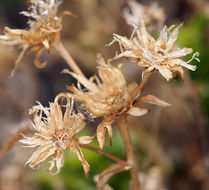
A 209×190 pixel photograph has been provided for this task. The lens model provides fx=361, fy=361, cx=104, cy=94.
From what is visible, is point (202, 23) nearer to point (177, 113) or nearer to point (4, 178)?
point (177, 113)

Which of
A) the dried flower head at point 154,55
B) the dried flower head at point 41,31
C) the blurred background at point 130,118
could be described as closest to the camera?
the dried flower head at point 154,55

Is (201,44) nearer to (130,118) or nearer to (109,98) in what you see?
(130,118)

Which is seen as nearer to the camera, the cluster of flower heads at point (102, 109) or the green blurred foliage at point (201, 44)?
the cluster of flower heads at point (102, 109)

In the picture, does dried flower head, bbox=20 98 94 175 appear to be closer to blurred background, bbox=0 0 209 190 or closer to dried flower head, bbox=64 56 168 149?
dried flower head, bbox=64 56 168 149

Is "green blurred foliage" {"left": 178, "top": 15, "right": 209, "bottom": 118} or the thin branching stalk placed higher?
the thin branching stalk

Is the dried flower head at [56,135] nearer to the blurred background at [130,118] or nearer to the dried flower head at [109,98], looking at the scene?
the dried flower head at [109,98]

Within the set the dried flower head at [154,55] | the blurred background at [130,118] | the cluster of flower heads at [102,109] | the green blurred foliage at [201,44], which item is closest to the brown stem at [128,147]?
the cluster of flower heads at [102,109]

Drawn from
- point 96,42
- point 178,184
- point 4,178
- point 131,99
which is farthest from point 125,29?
point 131,99

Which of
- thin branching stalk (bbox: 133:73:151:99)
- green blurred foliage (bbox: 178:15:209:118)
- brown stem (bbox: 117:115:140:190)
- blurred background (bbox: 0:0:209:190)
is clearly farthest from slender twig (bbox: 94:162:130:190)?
green blurred foliage (bbox: 178:15:209:118)
